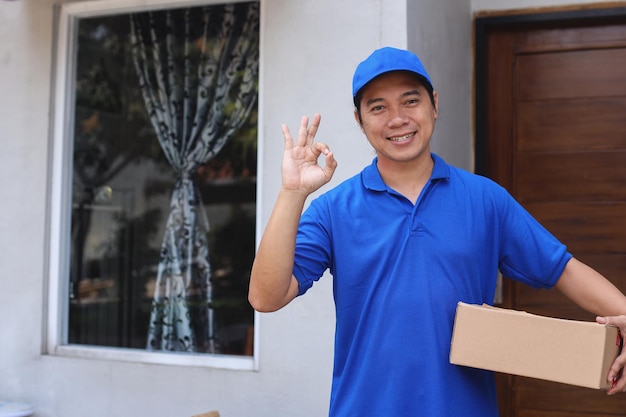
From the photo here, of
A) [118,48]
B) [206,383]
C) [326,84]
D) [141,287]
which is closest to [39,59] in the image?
[118,48]

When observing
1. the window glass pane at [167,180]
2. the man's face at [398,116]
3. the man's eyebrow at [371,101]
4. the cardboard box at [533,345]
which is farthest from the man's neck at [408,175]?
the window glass pane at [167,180]

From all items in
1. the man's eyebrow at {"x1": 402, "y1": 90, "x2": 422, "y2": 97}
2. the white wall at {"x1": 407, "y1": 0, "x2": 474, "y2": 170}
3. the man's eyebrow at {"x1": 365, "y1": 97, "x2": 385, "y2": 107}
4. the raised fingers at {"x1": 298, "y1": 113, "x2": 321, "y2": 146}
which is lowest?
the raised fingers at {"x1": 298, "y1": 113, "x2": 321, "y2": 146}

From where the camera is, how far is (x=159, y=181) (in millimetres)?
4613

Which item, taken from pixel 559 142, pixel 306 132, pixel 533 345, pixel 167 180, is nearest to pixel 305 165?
pixel 306 132

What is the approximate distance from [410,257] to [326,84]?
173cm

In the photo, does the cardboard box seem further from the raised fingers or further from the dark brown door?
the dark brown door

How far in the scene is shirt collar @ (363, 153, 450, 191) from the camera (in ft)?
6.61

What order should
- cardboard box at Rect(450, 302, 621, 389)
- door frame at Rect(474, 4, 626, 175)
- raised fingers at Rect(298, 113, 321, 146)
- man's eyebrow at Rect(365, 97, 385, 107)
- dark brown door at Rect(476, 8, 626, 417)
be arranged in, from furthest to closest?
door frame at Rect(474, 4, 626, 175)
dark brown door at Rect(476, 8, 626, 417)
man's eyebrow at Rect(365, 97, 385, 107)
raised fingers at Rect(298, 113, 321, 146)
cardboard box at Rect(450, 302, 621, 389)

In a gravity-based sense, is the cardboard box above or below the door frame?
below

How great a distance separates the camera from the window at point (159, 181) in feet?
13.4

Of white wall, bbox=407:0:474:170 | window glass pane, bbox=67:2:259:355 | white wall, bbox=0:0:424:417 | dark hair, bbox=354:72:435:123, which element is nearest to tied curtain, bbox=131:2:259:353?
window glass pane, bbox=67:2:259:355

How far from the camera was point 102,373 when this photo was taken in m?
3.90

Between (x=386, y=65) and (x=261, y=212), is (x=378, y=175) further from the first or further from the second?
(x=261, y=212)

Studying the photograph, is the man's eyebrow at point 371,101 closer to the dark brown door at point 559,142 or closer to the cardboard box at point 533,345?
the cardboard box at point 533,345
